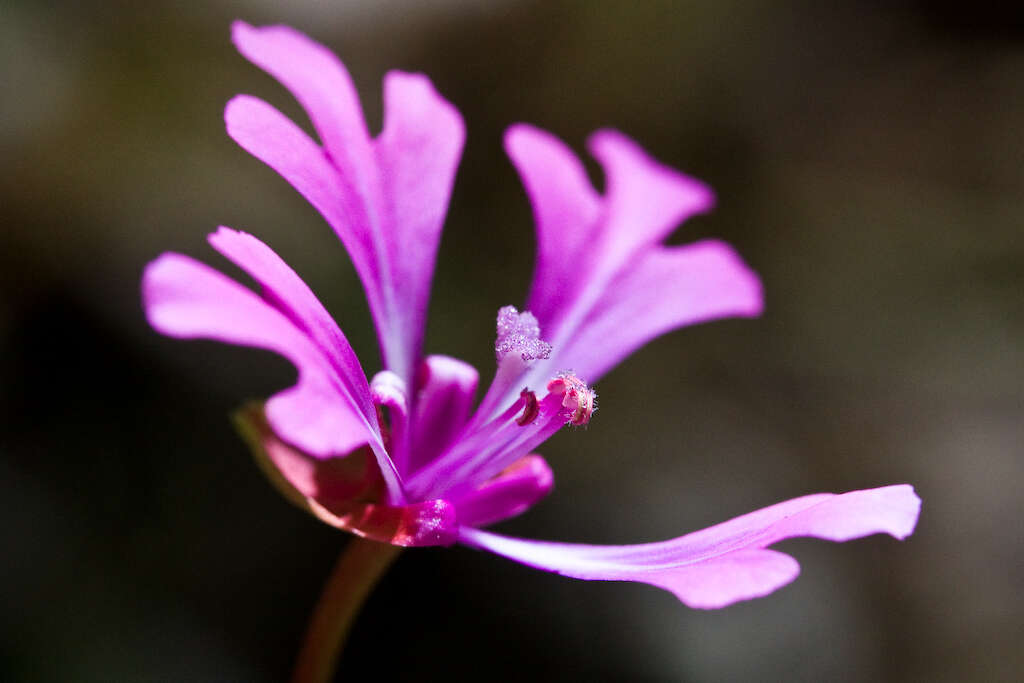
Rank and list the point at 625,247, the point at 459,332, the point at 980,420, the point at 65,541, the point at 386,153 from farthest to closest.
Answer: the point at 980,420, the point at 459,332, the point at 65,541, the point at 625,247, the point at 386,153

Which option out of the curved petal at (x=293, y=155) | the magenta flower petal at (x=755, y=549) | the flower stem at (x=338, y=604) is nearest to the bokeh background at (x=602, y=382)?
the flower stem at (x=338, y=604)

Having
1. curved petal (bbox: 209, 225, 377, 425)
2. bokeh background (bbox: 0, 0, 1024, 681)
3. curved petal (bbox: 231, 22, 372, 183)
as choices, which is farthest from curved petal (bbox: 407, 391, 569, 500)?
bokeh background (bbox: 0, 0, 1024, 681)

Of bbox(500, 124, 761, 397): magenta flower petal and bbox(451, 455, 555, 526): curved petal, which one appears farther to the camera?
bbox(500, 124, 761, 397): magenta flower petal

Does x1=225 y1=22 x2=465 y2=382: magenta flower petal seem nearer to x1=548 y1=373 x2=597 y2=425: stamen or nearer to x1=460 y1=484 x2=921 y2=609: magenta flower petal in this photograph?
x1=548 y1=373 x2=597 y2=425: stamen

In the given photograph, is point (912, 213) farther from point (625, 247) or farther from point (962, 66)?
point (625, 247)

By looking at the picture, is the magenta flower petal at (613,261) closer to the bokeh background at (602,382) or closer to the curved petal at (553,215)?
the curved petal at (553,215)

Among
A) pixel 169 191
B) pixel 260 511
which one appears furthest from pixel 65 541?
pixel 169 191
